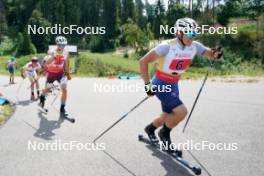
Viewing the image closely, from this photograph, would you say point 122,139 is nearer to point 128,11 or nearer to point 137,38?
point 137,38

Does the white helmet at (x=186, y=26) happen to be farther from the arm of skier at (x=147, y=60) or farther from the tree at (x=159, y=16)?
the tree at (x=159, y=16)

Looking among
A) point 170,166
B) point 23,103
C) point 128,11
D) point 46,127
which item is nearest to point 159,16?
point 128,11

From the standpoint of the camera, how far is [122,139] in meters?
7.84

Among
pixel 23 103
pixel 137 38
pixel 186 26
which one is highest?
pixel 186 26

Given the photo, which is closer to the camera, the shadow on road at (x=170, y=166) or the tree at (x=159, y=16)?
the shadow on road at (x=170, y=166)

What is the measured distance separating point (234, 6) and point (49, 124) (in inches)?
2433

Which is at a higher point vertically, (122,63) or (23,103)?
(23,103)

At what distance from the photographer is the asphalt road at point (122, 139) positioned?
5965 millimetres

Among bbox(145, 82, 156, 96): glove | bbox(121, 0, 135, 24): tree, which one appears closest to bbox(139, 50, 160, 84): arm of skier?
bbox(145, 82, 156, 96): glove

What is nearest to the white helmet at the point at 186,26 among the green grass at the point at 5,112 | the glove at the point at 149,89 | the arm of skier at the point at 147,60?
the arm of skier at the point at 147,60

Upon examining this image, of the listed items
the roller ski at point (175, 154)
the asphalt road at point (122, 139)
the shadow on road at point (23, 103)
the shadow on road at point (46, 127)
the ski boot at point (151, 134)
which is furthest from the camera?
the shadow on road at point (23, 103)

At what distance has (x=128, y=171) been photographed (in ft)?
19.1

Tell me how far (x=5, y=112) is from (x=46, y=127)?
103 inches

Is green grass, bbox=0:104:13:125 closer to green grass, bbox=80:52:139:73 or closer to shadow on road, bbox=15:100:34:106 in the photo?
shadow on road, bbox=15:100:34:106
